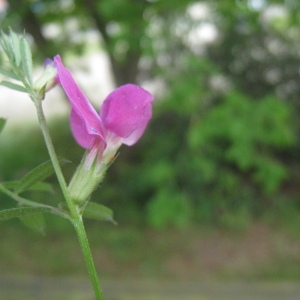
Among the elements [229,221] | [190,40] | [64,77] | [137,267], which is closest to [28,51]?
[64,77]

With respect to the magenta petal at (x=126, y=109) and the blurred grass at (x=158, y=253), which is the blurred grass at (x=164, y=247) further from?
the magenta petal at (x=126, y=109)

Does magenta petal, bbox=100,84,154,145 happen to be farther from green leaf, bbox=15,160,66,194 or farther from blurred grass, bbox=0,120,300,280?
blurred grass, bbox=0,120,300,280

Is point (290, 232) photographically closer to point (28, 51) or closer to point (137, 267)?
point (137, 267)

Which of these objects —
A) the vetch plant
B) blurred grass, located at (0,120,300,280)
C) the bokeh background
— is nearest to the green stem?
the vetch plant

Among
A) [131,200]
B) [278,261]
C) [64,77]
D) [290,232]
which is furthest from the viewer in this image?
[131,200]

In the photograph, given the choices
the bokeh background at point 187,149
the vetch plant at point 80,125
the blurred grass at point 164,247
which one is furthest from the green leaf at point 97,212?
the blurred grass at point 164,247

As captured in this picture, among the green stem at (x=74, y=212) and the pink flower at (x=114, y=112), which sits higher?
the pink flower at (x=114, y=112)
